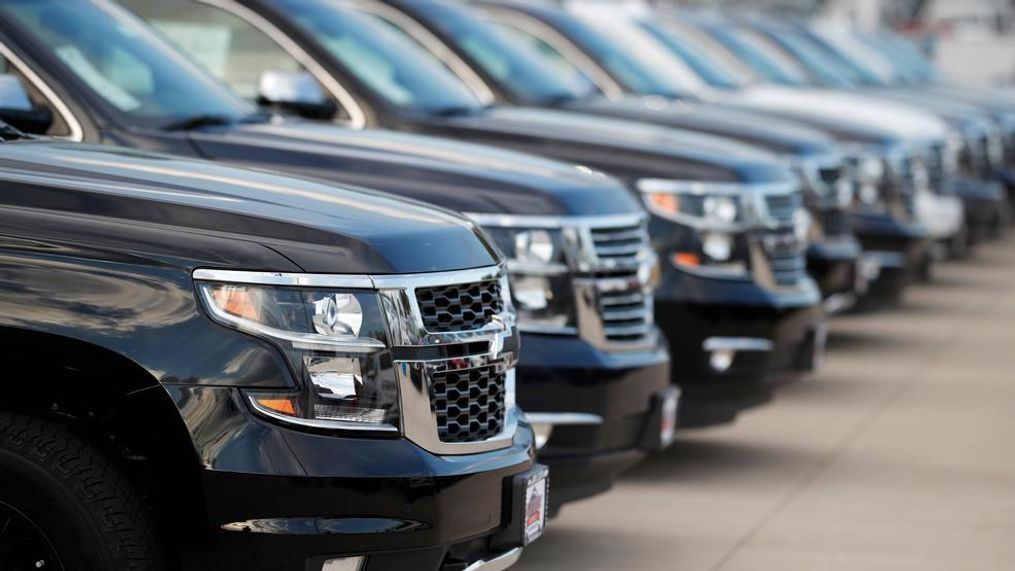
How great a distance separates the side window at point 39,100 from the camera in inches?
241

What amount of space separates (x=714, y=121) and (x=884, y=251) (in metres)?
2.95

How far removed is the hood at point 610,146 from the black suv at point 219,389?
378 cm

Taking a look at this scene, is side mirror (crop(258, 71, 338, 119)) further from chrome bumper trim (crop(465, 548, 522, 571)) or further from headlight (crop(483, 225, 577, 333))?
chrome bumper trim (crop(465, 548, 522, 571))

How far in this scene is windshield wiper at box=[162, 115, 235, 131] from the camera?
658 centimetres

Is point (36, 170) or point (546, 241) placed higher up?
point (36, 170)

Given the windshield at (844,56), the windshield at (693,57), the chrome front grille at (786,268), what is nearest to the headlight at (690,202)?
the chrome front grille at (786,268)

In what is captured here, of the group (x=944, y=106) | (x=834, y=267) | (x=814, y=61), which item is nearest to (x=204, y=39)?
(x=834, y=267)

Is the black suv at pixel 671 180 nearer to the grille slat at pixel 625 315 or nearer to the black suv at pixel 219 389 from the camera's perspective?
the grille slat at pixel 625 315

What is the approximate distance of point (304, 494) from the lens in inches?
170

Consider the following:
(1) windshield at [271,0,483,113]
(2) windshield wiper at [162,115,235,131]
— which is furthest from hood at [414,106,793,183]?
(2) windshield wiper at [162,115,235,131]

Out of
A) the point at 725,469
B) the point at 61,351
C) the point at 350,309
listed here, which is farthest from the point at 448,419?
the point at 725,469

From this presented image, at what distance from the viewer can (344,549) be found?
14.4ft

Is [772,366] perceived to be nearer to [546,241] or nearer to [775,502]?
[775,502]

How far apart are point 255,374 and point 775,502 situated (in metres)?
4.14
